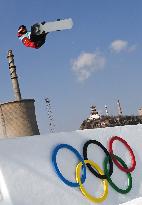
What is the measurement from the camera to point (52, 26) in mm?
7375

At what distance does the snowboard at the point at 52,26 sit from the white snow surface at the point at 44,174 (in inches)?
87.9

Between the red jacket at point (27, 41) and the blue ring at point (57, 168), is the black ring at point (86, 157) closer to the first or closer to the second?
the blue ring at point (57, 168)

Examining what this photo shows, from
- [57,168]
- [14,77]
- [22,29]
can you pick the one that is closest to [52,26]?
[22,29]

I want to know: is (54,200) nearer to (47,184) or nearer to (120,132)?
(47,184)

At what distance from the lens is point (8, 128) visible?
26.8 meters

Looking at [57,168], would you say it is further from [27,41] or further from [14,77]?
[14,77]

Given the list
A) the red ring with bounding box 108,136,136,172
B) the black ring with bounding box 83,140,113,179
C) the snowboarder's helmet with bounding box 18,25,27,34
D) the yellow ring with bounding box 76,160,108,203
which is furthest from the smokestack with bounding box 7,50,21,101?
the yellow ring with bounding box 76,160,108,203

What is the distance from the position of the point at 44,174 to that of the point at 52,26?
10.7ft

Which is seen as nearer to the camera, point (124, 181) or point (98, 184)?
point (98, 184)

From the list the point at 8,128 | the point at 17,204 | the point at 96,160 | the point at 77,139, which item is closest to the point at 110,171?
the point at 96,160

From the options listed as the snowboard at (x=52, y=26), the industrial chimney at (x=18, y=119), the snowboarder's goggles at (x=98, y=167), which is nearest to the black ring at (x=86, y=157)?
the snowboarder's goggles at (x=98, y=167)

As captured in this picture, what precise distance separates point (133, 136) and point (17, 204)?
9.50 ft

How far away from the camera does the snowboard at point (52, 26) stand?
23.9 feet

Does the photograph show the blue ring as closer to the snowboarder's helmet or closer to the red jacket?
the red jacket
